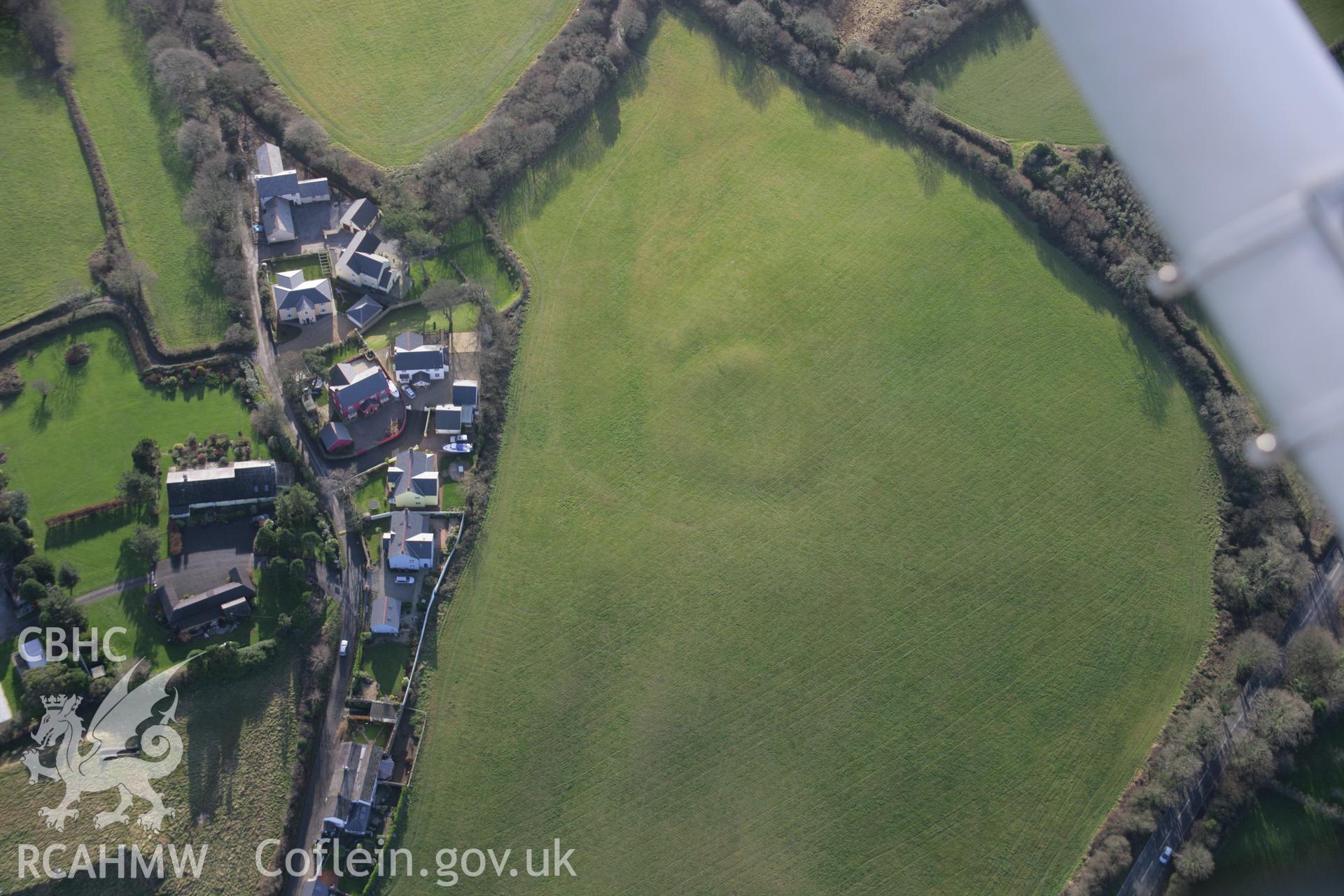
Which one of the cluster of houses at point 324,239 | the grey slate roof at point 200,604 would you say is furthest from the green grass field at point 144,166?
the grey slate roof at point 200,604

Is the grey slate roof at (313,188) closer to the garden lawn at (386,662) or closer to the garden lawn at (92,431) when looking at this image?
the garden lawn at (92,431)

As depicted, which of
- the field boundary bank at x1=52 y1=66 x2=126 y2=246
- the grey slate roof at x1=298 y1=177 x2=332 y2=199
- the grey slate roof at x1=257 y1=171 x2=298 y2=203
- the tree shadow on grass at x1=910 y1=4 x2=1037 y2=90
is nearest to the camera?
the field boundary bank at x1=52 y1=66 x2=126 y2=246

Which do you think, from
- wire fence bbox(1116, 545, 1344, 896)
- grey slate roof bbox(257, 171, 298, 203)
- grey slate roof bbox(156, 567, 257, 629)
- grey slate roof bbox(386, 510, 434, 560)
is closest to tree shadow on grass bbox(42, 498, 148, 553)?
grey slate roof bbox(156, 567, 257, 629)

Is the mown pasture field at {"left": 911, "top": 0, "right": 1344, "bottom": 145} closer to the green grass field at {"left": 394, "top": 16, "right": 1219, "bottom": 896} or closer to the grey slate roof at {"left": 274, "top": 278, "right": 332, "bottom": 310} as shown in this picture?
the green grass field at {"left": 394, "top": 16, "right": 1219, "bottom": 896}

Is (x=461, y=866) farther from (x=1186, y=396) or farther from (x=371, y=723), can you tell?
(x=1186, y=396)

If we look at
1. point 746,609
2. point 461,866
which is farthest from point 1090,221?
point 461,866

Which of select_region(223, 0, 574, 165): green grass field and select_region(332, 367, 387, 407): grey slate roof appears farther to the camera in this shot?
select_region(223, 0, 574, 165): green grass field

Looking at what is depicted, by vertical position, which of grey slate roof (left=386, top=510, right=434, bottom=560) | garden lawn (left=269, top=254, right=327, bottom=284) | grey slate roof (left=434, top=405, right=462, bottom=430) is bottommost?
grey slate roof (left=386, top=510, right=434, bottom=560)
